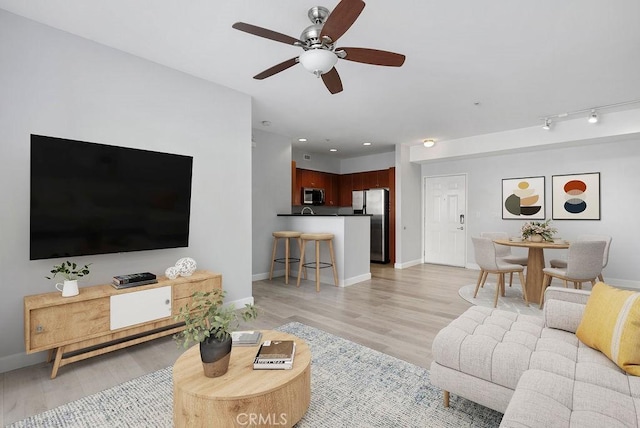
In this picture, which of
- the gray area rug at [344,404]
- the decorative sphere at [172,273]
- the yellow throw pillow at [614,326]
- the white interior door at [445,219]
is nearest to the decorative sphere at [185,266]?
the decorative sphere at [172,273]

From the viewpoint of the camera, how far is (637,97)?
3.88 metres

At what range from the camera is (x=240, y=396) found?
1417 mm

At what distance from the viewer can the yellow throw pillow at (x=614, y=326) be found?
4.77 ft

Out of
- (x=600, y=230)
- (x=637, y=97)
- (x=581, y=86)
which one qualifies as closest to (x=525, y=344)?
(x=581, y=86)

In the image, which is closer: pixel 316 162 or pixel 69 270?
pixel 69 270

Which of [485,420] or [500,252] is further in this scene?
[500,252]

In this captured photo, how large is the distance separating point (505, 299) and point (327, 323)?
260 cm

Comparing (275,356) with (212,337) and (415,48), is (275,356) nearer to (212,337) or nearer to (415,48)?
(212,337)

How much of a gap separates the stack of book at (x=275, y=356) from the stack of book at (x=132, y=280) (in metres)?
1.45

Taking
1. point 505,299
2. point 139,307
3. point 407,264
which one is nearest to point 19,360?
point 139,307

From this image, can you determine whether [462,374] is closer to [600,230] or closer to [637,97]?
[637,97]

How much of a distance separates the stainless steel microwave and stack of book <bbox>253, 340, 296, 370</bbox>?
551 cm

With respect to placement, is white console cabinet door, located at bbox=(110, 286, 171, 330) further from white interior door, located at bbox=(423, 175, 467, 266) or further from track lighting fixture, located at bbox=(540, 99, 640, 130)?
white interior door, located at bbox=(423, 175, 467, 266)

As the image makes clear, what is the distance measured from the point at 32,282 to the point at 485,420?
130 inches
